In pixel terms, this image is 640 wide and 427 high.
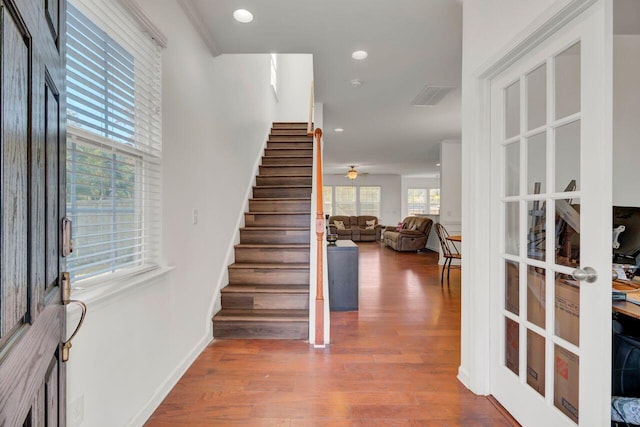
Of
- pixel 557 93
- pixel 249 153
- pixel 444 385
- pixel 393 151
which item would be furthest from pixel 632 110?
pixel 393 151

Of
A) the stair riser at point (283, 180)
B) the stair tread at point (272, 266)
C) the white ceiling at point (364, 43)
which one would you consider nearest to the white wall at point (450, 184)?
the white ceiling at point (364, 43)

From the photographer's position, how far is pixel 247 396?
1879mm

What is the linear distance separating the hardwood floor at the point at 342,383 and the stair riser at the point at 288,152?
2.72 metres

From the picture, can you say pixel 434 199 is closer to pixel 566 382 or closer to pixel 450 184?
pixel 450 184

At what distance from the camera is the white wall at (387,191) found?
39.0 ft

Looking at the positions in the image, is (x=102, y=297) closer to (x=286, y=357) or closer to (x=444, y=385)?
(x=286, y=357)

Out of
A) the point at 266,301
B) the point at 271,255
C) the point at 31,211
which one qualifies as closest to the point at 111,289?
the point at 31,211

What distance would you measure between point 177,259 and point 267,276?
3.83 ft

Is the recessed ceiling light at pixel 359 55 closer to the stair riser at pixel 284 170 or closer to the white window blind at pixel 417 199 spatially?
the stair riser at pixel 284 170

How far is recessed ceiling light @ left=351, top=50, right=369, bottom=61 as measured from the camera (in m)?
2.77

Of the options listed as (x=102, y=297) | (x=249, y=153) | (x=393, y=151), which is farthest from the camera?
→ (x=393, y=151)

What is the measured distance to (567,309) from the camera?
1.36 metres

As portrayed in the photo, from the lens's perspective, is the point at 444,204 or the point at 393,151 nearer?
the point at 444,204

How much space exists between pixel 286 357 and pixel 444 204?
16.5 feet
